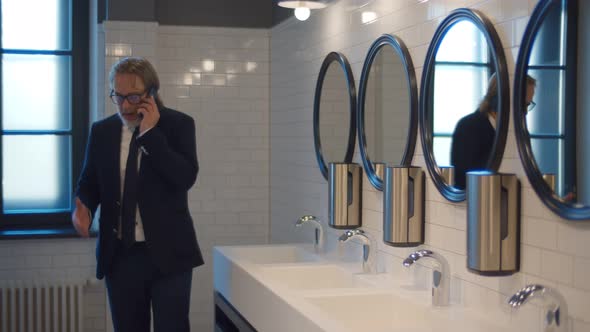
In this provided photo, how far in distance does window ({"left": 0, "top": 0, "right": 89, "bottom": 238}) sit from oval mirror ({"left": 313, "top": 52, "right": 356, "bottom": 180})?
2174mm

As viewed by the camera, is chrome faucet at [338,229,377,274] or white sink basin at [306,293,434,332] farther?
chrome faucet at [338,229,377,274]

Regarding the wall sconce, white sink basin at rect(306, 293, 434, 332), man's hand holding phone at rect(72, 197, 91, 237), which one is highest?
the wall sconce

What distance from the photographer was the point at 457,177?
3006 mm

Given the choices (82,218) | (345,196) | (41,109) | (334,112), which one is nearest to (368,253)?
(345,196)

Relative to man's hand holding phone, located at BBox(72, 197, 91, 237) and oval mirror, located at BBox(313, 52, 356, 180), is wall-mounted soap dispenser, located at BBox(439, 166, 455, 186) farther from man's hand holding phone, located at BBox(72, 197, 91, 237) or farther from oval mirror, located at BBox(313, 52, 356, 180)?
man's hand holding phone, located at BBox(72, 197, 91, 237)

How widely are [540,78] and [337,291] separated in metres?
1.22

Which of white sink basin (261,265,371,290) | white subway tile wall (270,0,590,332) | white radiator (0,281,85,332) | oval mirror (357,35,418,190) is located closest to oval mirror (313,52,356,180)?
white subway tile wall (270,0,590,332)

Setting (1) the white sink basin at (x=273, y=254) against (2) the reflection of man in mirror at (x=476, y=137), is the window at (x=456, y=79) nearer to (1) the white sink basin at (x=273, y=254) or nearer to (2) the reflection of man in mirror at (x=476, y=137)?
(2) the reflection of man in mirror at (x=476, y=137)

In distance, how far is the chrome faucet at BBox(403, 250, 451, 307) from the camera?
116 inches

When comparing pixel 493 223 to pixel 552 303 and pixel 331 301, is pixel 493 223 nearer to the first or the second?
pixel 552 303

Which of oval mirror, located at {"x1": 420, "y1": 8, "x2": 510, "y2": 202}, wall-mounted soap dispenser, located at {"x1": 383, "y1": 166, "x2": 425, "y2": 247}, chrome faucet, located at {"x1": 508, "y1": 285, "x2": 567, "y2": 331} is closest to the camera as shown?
chrome faucet, located at {"x1": 508, "y1": 285, "x2": 567, "y2": 331}

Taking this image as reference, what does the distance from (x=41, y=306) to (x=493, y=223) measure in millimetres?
3900

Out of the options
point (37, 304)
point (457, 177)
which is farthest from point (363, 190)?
point (37, 304)

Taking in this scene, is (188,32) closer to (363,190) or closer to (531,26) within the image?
(363,190)
